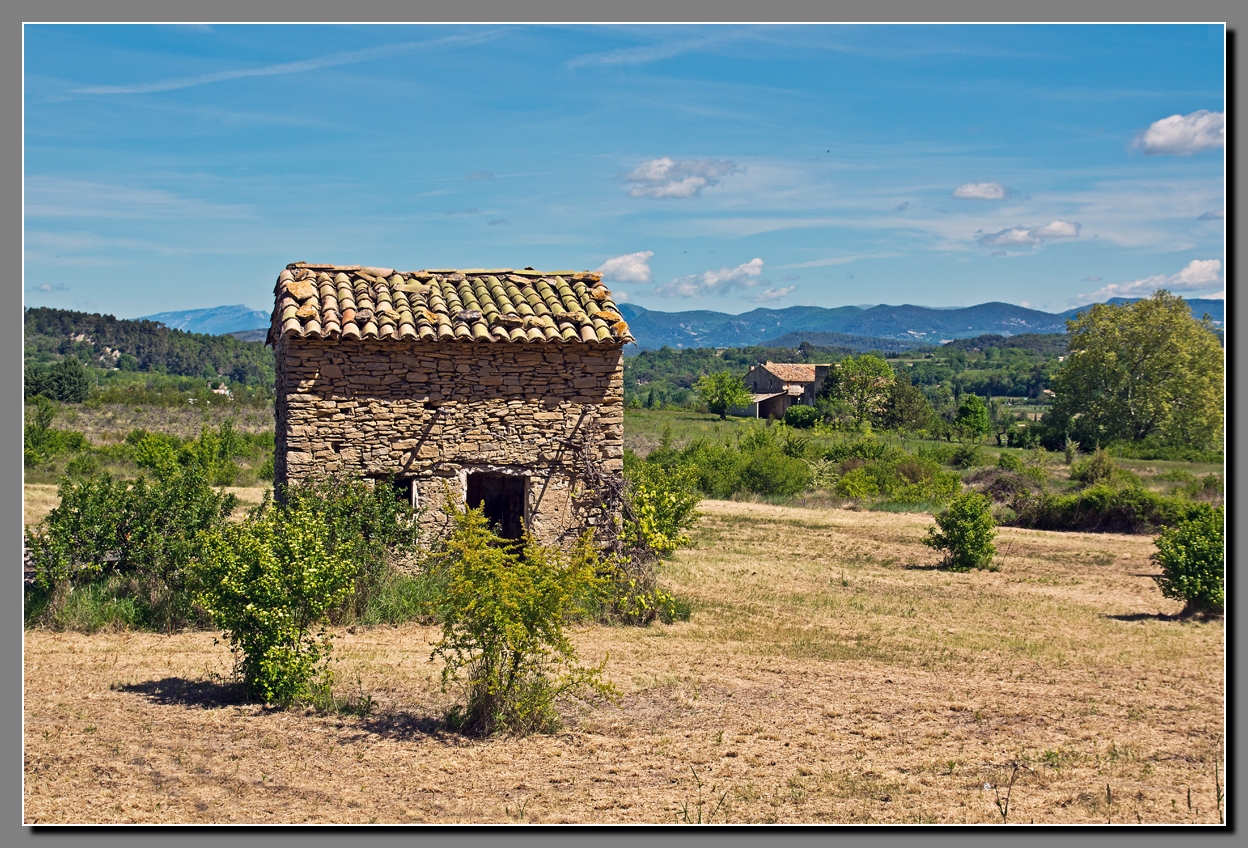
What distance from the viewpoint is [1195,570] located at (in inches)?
589

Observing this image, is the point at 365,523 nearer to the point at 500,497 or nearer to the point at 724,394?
the point at 500,497

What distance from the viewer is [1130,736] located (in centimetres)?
876

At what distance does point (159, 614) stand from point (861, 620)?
8.49 m

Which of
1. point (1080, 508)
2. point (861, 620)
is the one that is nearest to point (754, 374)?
point (1080, 508)

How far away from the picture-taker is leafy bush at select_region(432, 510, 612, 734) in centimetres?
757

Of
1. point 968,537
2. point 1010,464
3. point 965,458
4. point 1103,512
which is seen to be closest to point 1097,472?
point 1010,464

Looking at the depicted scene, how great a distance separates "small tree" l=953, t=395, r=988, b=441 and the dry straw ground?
42.1m

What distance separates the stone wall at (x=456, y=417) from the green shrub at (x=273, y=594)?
347cm

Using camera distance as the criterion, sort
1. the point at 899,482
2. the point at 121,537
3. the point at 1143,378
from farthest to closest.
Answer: the point at 1143,378 < the point at 899,482 < the point at 121,537

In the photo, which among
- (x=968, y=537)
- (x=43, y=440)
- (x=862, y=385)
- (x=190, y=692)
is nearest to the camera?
(x=190, y=692)

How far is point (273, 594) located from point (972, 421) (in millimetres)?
57356

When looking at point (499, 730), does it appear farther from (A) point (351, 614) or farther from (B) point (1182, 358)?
(B) point (1182, 358)

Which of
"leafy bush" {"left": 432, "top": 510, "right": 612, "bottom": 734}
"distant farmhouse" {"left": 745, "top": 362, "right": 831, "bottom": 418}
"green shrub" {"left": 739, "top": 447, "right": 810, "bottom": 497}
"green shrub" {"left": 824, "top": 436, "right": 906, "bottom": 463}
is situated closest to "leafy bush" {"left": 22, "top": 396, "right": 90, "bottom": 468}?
"green shrub" {"left": 739, "top": 447, "right": 810, "bottom": 497}

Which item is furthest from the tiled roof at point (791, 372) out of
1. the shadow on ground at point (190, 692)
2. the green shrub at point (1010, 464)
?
the shadow on ground at point (190, 692)
